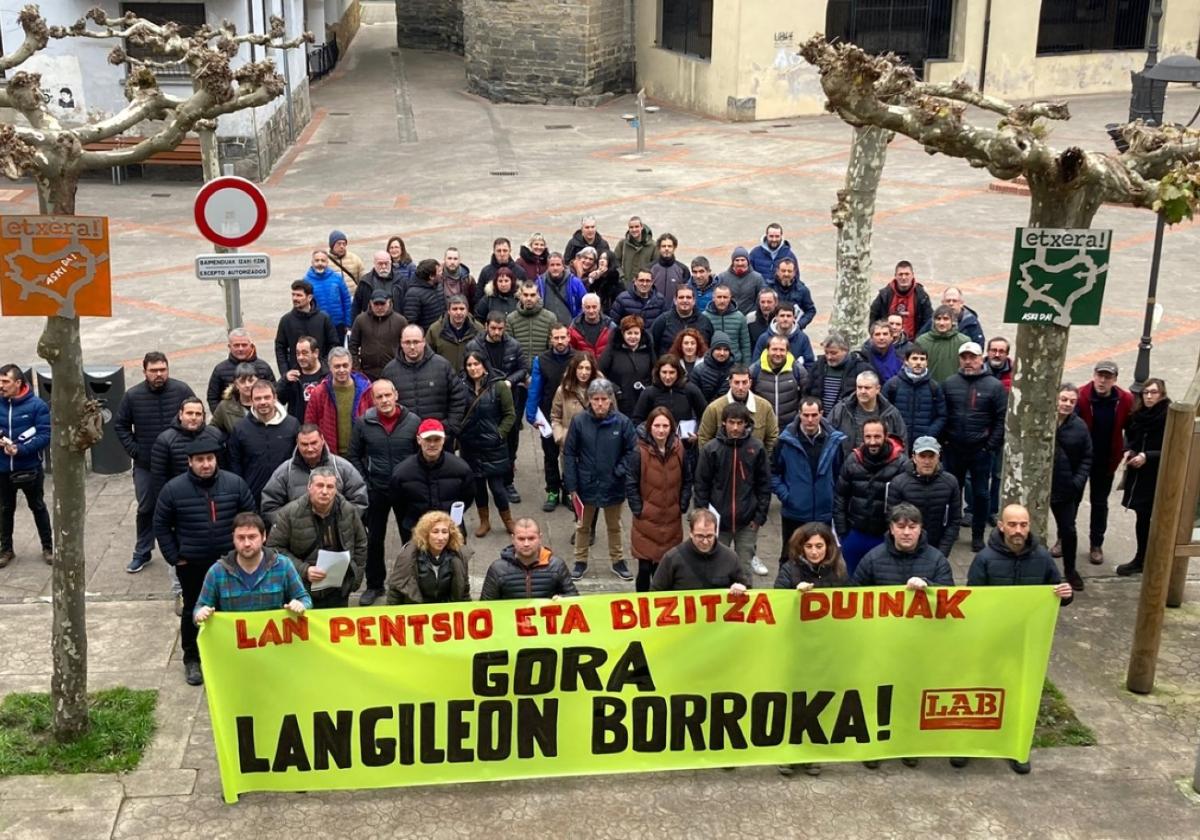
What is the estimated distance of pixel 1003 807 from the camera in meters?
7.82

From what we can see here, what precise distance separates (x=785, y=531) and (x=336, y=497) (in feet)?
11.9

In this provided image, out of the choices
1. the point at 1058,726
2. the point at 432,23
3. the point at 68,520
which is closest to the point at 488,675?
the point at 68,520

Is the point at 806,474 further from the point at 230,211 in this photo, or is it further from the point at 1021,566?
the point at 230,211

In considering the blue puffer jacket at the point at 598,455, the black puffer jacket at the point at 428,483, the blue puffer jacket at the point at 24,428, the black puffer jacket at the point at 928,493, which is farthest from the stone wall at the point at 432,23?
the black puffer jacket at the point at 928,493

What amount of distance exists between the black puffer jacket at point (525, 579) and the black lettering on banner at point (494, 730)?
2.09ft

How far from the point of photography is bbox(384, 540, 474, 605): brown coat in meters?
8.26

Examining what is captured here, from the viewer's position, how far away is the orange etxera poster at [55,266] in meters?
7.63

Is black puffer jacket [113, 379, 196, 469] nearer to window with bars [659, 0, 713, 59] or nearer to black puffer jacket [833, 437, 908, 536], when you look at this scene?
black puffer jacket [833, 437, 908, 536]

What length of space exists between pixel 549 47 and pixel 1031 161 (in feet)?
99.0

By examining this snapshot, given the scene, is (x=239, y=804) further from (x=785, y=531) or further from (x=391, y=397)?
(x=785, y=531)

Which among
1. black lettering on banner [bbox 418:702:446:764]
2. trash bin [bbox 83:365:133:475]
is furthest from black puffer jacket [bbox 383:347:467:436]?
black lettering on banner [bbox 418:702:446:764]

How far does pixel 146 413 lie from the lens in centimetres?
1054

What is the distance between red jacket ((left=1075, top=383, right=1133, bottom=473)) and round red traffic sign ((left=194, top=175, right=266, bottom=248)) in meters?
6.33

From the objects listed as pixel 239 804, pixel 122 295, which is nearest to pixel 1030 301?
pixel 239 804
